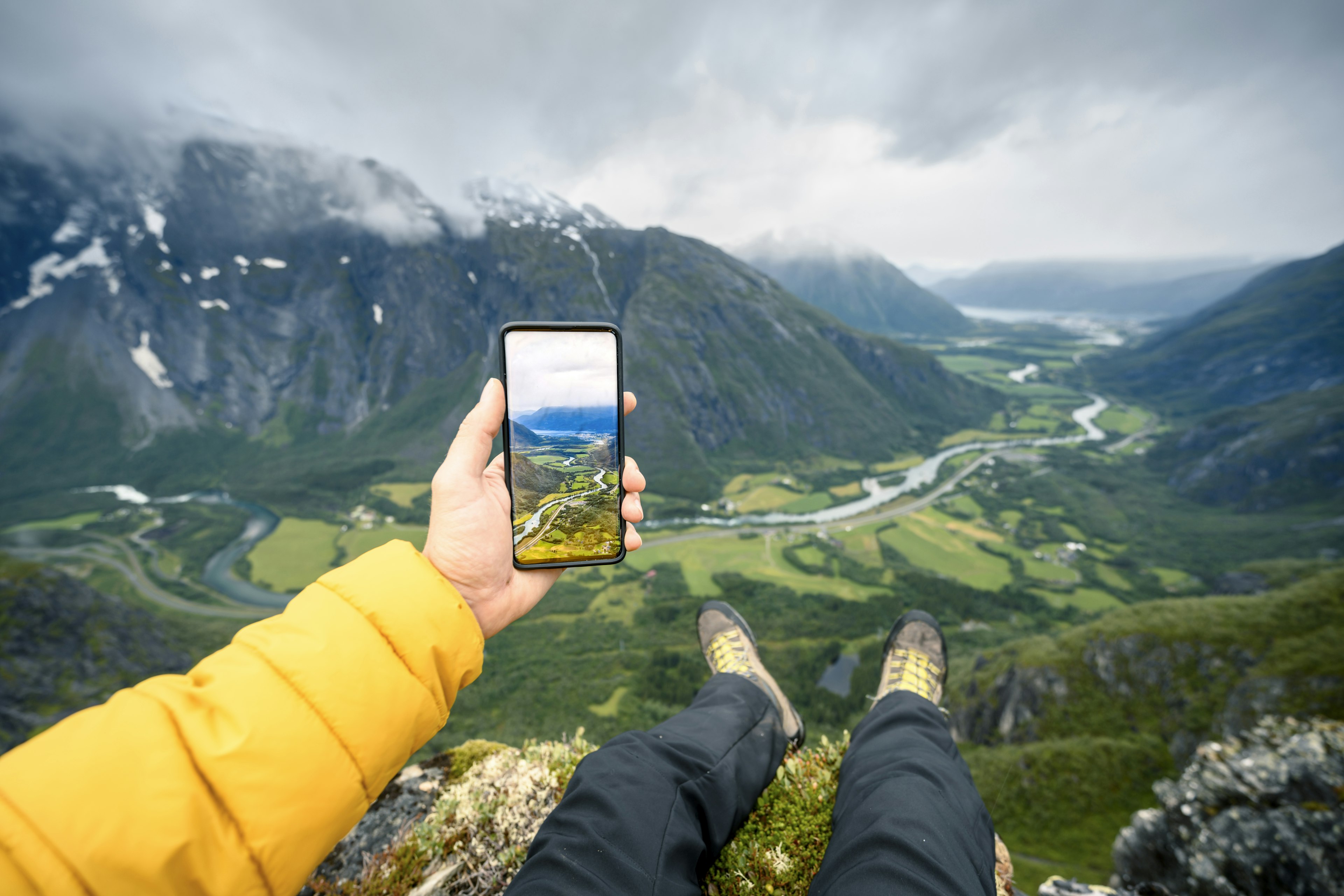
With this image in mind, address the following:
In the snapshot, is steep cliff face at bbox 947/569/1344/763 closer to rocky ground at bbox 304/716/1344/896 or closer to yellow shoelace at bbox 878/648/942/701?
rocky ground at bbox 304/716/1344/896

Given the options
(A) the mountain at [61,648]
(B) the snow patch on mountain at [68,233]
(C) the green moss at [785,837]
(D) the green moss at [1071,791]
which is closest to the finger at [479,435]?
(C) the green moss at [785,837]

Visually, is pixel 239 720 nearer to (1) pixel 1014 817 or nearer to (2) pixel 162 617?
(1) pixel 1014 817

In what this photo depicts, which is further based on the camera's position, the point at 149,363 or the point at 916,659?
the point at 149,363

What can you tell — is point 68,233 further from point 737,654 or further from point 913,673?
point 913,673

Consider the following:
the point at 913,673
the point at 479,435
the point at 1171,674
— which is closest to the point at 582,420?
the point at 479,435

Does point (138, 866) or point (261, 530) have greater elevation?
point (138, 866)

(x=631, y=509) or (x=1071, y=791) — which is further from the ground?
(x=631, y=509)

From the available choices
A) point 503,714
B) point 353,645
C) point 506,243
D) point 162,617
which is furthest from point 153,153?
point 353,645
